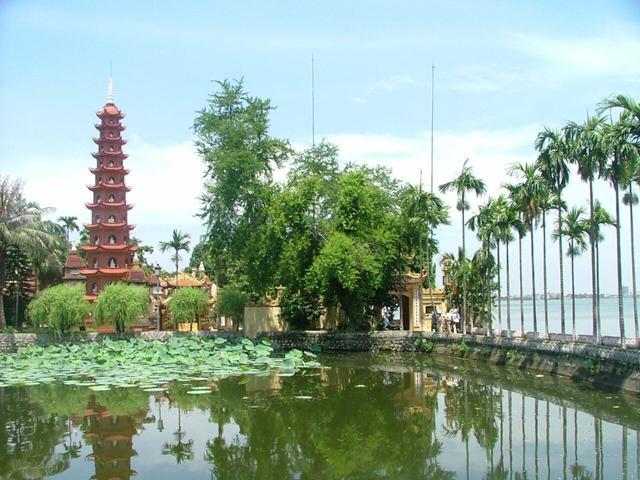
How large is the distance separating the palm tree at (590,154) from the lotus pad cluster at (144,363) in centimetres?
1103

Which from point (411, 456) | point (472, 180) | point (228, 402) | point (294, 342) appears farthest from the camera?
point (294, 342)

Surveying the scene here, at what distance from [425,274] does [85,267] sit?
24.3 m

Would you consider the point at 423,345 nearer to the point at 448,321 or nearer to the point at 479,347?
the point at 448,321

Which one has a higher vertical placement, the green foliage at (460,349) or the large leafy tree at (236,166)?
the large leafy tree at (236,166)

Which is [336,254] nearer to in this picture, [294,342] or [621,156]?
[294,342]

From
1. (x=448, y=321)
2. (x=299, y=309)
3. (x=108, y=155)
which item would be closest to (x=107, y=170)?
(x=108, y=155)

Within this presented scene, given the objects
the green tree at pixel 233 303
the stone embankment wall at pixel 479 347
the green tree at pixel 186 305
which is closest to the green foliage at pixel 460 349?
the stone embankment wall at pixel 479 347

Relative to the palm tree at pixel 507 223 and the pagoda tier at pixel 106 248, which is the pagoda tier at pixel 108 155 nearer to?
the pagoda tier at pixel 106 248

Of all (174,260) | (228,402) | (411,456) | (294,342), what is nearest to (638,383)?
(411,456)

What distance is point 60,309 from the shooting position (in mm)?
37938

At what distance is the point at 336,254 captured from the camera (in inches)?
1222

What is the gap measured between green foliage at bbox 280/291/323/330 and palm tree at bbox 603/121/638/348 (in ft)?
64.5

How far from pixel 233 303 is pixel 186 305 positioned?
2637 mm

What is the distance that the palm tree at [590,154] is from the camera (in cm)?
2056
